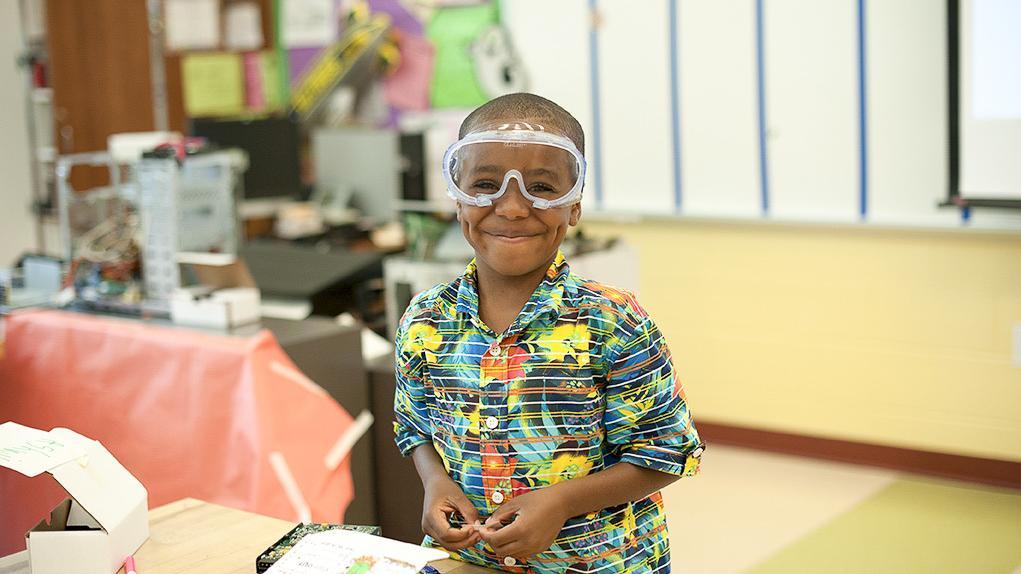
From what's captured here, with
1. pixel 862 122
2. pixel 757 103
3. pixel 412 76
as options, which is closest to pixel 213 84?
pixel 412 76

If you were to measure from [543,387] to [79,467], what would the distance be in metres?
0.62

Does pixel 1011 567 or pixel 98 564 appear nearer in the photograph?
pixel 98 564

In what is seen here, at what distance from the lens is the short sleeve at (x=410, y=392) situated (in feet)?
4.68

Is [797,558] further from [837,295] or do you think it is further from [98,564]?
[98,564]

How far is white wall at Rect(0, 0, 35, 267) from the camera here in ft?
17.2

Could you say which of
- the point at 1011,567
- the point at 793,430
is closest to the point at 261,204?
the point at 793,430

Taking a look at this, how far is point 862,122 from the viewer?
400 cm

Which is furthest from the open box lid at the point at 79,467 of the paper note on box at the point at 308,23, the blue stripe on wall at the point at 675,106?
the paper note on box at the point at 308,23

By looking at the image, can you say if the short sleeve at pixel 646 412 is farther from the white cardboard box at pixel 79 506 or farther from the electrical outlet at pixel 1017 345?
the electrical outlet at pixel 1017 345

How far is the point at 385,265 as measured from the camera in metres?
3.55

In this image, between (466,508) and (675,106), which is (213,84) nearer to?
(675,106)

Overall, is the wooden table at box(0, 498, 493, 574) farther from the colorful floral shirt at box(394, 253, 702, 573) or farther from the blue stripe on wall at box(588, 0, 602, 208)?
the blue stripe on wall at box(588, 0, 602, 208)

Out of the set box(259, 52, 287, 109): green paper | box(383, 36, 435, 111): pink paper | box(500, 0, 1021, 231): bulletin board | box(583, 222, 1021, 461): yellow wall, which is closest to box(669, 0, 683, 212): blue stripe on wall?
box(500, 0, 1021, 231): bulletin board

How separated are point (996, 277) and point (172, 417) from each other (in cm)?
275
